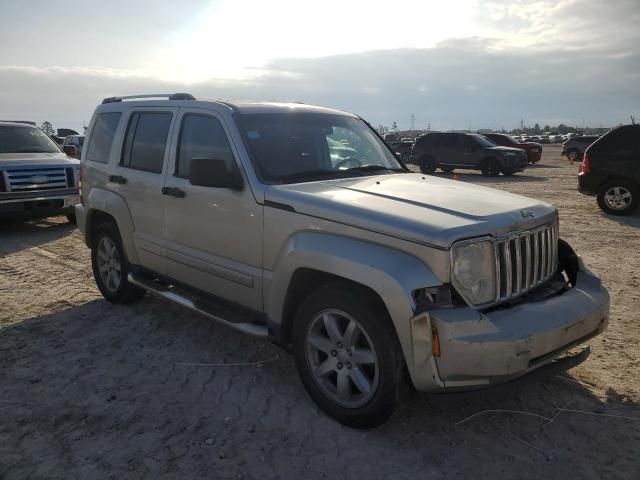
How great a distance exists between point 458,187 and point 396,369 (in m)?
1.71

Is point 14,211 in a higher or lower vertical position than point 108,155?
lower

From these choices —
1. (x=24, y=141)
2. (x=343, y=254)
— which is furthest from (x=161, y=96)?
(x=24, y=141)

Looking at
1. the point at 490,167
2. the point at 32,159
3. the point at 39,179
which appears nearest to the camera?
the point at 39,179

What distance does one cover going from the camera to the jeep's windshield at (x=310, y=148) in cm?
403

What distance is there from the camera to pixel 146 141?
199 inches

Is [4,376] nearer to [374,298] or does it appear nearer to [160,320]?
[160,320]

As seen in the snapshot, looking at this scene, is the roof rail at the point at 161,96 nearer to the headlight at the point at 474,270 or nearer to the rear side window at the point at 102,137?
the rear side window at the point at 102,137

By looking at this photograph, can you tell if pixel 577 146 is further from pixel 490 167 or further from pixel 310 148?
pixel 310 148

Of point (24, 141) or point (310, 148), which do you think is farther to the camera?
point (24, 141)

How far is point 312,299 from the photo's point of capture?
3434mm

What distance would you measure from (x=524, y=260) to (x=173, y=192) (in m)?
2.81

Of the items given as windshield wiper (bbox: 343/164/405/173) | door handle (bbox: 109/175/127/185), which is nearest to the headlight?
windshield wiper (bbox: 343/164/405/173)

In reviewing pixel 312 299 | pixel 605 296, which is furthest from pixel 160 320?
pixel 605 296

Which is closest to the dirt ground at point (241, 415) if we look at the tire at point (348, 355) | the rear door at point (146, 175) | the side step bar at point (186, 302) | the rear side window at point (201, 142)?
the tire at point (348, 355)
